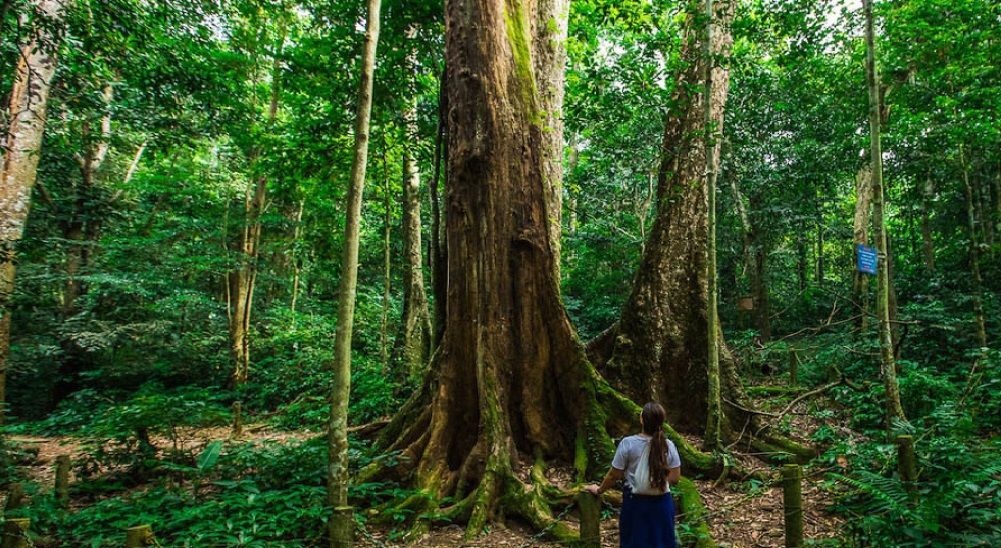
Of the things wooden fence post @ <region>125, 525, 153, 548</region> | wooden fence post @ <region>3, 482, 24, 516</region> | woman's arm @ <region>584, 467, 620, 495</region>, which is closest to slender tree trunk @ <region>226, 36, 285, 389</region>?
wooden fence post @ <region>3, 482, 24, 516</region>

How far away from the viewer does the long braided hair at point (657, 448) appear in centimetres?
303

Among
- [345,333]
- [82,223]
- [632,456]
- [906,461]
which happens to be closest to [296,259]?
[82,223]

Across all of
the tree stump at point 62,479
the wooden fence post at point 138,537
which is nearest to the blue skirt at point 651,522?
the wooden fence post at point 138,537

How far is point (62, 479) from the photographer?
5008 millimetres

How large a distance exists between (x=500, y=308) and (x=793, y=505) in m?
3.02

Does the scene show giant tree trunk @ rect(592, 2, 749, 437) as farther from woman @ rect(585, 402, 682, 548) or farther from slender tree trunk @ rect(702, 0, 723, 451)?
woman @ rect(585, 402, 682, 548)

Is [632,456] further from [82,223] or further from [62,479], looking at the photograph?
[82,223]

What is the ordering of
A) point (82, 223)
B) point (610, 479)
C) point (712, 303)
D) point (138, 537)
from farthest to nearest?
point (82, 223) → point (712, 303) → point (610, 479) → point (138, 537)

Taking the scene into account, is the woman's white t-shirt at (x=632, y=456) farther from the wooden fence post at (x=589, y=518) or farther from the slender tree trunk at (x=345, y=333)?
the slender tree trunk at (x=345, y=333)

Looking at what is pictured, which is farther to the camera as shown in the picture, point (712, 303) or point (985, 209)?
point (985, 209)

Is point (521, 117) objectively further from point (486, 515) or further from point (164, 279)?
point (164, 279)

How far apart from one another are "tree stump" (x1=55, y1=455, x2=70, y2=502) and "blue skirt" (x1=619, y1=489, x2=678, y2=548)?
5569mm

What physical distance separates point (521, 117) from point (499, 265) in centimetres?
176

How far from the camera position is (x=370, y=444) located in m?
6.21
